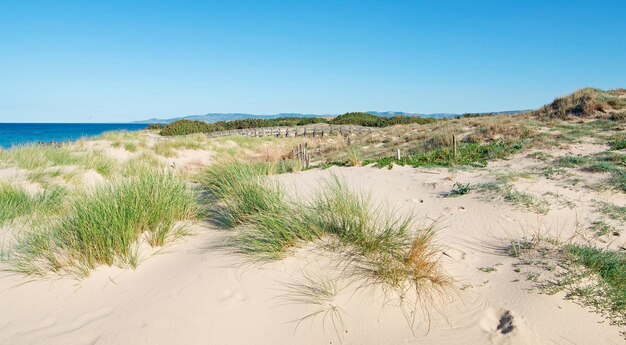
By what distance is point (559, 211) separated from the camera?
213 inches

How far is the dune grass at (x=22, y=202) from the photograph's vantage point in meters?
5.39

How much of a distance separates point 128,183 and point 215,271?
84.5 inches

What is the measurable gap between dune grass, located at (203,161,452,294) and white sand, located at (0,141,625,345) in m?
0.20

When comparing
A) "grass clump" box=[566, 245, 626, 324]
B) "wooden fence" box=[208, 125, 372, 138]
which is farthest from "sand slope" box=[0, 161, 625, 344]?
"wooden fence" box=[208, 125, 372, 138]

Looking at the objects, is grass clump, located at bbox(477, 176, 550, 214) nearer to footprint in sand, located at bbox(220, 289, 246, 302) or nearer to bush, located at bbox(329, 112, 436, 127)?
footprint in sand, located at bbox(220, 289, 246, 302)

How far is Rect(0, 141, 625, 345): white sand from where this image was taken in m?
2.71

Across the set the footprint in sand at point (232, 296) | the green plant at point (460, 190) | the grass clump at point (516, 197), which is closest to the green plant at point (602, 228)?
the grass clump at point (516, 197)

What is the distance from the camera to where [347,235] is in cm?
376

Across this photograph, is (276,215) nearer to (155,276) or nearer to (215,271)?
(215,271)

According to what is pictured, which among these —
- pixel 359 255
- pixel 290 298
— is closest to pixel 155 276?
pixel 290 298

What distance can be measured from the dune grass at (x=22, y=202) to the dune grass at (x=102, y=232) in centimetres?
143

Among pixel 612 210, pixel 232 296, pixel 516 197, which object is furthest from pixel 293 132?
pixel 232 296

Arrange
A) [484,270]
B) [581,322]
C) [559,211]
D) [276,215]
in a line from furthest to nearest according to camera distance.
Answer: [559,211]
[276,215]
[484,270]
[581,322]

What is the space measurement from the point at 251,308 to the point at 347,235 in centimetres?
126
